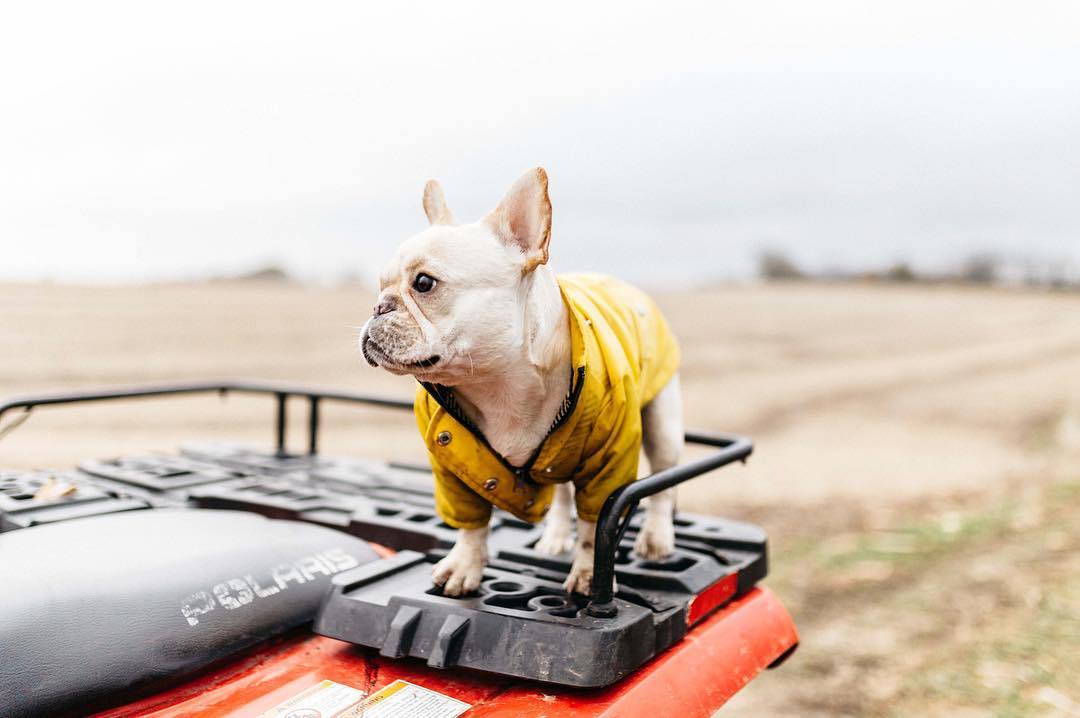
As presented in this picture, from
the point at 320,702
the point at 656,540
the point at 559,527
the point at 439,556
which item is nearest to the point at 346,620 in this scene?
the point at 320,702

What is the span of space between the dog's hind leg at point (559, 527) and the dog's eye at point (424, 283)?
0.75m

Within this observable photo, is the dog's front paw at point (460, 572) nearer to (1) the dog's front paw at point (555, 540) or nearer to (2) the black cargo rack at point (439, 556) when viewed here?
(2) the black cargo rack at point (439, 556)

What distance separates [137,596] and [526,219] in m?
0.96

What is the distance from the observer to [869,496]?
7242 mm

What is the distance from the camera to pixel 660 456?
7.35ft

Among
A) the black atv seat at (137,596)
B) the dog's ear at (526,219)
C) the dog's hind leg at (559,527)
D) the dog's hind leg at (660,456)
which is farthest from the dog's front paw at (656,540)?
the dog's ear at (526,219)

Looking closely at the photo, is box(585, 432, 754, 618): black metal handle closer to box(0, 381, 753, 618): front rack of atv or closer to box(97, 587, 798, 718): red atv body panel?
box(0, 381, 753, 618): front rack of atv

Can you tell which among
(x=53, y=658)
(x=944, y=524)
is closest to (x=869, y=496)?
(x=944, y=524)

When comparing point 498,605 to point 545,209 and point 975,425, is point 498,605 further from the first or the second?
point 975,425

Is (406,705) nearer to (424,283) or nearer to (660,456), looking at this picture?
(424,283)

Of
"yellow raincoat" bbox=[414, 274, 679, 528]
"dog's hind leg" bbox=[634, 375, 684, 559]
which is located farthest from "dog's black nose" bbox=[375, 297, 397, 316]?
"dog's hind leg" bbox=[634, 375, 684, 559]

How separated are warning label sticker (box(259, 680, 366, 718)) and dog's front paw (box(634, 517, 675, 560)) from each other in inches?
30.9

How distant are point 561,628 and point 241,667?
1.99ft

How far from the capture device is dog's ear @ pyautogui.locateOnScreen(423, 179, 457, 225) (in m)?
1.92
